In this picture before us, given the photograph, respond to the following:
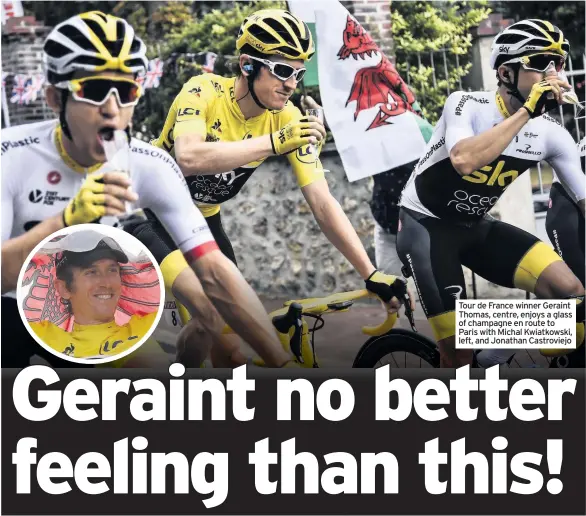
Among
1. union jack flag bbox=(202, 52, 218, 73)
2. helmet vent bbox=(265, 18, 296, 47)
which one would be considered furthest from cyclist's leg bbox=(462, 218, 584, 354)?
union jack flag bbox=(202, 52, 218, 73)

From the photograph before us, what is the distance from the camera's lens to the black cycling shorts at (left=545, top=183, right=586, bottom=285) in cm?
610

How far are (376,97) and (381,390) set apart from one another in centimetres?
166

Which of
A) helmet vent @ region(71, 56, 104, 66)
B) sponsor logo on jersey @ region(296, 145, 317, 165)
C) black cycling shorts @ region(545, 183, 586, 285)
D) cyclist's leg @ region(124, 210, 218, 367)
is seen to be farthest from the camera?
black cycling shorts @ region(545, 183, 586, 285)

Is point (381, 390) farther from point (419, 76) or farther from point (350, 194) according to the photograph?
point (419, 76)

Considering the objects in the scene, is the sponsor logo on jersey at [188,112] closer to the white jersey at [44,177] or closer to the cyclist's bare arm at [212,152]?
the cyclist's bare arm at [212,152]

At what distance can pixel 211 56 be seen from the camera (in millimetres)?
5953

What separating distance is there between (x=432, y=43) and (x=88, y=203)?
7.15ft

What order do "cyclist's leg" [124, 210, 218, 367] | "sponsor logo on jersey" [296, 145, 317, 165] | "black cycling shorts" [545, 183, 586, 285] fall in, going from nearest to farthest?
"cyclist's leg" [124, 210, 218, 367] < "sponsor logo on jersey" [296, 145, 317, 165] < "black cycling shorts" [545, 183, 586, 285]

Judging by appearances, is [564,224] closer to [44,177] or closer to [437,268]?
[437,268]

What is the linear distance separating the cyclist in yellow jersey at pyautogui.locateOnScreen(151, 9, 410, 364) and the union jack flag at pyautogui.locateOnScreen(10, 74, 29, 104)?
0.74 m

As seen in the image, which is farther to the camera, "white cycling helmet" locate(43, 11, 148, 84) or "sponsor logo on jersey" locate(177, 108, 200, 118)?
"sponsor logo on jersey" locate(177, 108, 200, 118)

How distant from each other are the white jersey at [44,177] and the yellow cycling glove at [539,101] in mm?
2034

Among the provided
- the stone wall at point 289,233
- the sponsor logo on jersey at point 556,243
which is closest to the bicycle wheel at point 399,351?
the stone wall at point 289,233

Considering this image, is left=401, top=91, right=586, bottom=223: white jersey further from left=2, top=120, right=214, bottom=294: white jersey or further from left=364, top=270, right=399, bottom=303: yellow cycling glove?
left=2, top=120, right=214, bottom=294: white jersey
